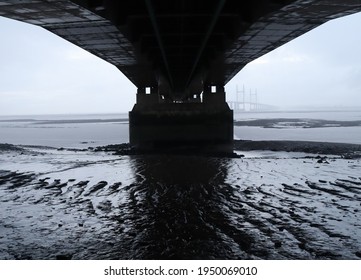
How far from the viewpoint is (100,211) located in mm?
7512

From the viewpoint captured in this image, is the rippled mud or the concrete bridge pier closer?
the rippled mud

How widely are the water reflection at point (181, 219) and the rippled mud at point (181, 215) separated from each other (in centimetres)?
2

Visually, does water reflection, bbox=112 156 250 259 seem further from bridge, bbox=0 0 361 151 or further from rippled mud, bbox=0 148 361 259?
bridge, bbox=0 0 361 151

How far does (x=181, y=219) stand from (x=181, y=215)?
0.29 metres

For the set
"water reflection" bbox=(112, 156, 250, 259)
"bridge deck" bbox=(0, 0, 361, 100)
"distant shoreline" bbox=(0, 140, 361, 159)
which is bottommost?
"distant shoreline" bbox=(0, 140, 361, 159)

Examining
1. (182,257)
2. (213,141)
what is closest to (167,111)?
(213,141)

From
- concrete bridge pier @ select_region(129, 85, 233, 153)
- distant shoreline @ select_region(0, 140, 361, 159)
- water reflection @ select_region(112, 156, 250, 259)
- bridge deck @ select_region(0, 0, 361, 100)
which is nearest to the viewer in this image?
water reflection @ select_region(112, 156, 250, 259)

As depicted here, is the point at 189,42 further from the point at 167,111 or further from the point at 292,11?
the point at 167,111

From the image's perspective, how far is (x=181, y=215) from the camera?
23.7ft

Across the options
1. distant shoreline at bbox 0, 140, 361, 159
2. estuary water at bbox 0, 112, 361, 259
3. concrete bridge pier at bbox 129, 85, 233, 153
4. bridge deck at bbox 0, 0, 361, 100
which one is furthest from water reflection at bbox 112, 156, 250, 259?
concrete bridge pier at bbox 129, 85, 233, 153

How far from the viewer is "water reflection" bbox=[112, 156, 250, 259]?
210 inches

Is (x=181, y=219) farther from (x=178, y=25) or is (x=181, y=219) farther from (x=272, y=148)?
(x=272, y=148)

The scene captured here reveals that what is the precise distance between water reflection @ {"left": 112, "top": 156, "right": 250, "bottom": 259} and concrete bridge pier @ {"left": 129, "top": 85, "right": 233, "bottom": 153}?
13.7 metres
